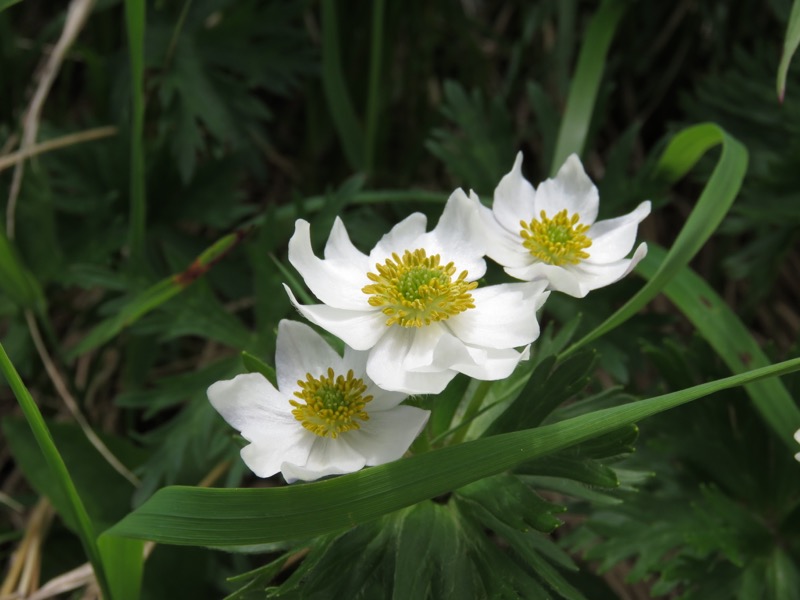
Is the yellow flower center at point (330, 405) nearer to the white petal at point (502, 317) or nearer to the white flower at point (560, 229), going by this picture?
the white petal at point (502, 317)

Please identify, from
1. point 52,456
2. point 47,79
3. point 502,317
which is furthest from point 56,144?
point 502,317

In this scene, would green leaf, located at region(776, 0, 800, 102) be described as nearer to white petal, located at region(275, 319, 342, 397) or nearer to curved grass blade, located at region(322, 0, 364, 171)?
white petal, located at region(275, 319, 342, 397)

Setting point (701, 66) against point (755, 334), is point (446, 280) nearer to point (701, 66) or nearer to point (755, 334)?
point (755, 334)

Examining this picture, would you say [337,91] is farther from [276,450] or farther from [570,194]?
[276,450]

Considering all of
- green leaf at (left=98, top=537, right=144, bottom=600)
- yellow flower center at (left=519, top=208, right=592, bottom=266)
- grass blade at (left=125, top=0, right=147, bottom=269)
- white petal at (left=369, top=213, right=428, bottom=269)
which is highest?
grass blade at (left=125, top=0, right=147, bottom=269)

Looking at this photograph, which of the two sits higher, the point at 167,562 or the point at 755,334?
the point at 755,334

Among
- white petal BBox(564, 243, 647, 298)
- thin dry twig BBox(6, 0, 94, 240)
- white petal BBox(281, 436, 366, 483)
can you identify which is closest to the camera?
white petal BBox(281, 436, 366, 483)

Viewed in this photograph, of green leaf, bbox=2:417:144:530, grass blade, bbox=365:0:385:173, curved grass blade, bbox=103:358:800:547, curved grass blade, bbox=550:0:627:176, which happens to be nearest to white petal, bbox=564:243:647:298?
curved grass blade, bbox=103:358:800:547

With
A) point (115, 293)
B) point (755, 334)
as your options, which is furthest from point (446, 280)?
point (755, 334)
